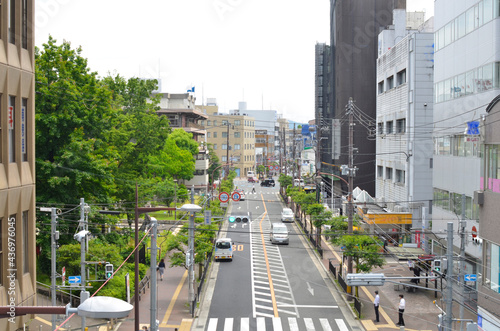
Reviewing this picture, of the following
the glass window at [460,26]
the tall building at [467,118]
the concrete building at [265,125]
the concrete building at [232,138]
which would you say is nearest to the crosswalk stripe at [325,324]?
the tall building at [467,118]

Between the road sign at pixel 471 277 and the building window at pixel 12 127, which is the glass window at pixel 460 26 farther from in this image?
the building window at pixel 12 127

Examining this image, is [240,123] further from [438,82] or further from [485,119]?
[485,119]

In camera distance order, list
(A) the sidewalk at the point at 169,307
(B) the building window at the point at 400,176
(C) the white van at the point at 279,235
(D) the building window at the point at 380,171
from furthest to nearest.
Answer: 1. (D) the building window at the point at 380,171
2. (C) the white van at the point at 279,235
3. (B) the building window at the point at 400,176
4. (A) the sidewalk at the point at 169,307

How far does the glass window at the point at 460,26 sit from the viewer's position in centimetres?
3095

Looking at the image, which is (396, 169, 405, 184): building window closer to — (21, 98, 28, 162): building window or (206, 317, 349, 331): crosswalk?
(206, 317, 349, 331): crosswalk

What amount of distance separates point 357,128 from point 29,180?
61.0 meters

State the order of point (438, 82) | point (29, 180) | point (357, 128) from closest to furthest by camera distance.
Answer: point (29, 180), point (438, 82), point (357, 128)

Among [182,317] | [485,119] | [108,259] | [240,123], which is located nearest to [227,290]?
[182,317]

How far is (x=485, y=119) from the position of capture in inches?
937

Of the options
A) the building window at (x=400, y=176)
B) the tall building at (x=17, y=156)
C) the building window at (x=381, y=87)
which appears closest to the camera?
the tall building at (x=17, y=156)

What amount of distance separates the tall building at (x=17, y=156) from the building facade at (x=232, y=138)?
363ft

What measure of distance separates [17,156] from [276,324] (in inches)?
701

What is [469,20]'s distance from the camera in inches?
1185

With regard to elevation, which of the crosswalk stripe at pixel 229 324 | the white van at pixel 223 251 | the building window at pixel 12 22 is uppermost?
the building window at pixel 12 22
